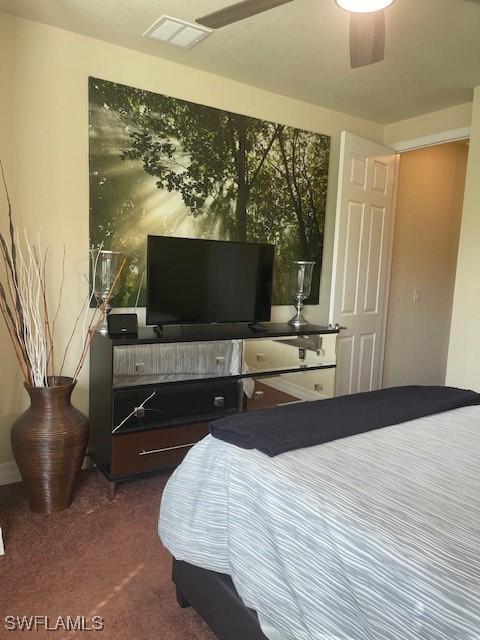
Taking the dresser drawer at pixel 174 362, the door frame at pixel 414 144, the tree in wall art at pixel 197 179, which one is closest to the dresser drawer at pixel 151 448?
the dresser drawer at pixel 174 362

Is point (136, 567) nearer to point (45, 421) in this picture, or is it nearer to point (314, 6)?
point (45, 421)

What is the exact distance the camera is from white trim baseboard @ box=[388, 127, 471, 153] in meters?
3.51

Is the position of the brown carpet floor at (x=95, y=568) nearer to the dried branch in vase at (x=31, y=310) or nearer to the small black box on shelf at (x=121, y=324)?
the dried branch in vase at (x=31, y=310)

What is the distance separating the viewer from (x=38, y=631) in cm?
162

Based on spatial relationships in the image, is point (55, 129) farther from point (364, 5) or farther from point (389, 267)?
point (389, 267)

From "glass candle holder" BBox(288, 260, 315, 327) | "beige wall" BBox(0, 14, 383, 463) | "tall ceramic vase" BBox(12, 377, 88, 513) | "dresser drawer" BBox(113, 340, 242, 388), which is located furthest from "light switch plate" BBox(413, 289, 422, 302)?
"tall ceramic vase" BBox(12, 377, 88, 513)

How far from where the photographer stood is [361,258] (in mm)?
3809

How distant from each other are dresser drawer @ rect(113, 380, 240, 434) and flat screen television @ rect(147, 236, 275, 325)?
41 cm

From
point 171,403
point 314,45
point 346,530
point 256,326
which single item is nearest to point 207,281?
point 256,326

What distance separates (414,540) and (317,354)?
232 centimetres

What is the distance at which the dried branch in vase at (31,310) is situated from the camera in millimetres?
2389

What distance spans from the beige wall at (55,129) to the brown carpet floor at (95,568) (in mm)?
617

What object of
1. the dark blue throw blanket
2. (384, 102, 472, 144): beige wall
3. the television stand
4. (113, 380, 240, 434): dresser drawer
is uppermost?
(384, 102, 472, 144): beige wall

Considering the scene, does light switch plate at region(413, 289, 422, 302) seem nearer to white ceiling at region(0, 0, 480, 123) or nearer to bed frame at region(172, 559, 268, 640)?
white ceiling at region(0, 0, 480, 123)
